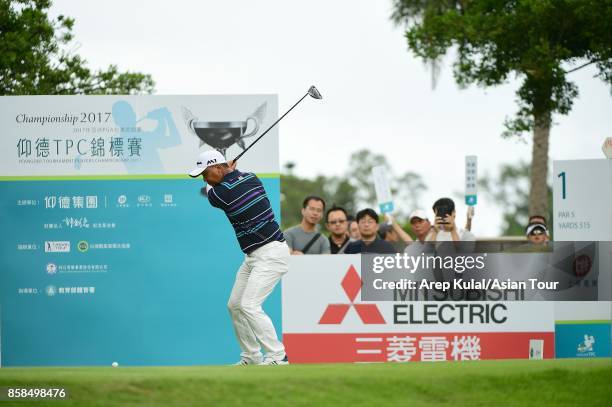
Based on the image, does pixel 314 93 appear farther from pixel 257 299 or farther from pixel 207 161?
pixel 257 299

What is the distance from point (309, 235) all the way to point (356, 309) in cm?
121


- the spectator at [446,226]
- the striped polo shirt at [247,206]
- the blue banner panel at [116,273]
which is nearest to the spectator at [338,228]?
the spectator at [446,226]

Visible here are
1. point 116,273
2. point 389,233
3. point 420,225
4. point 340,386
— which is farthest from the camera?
point 389,233

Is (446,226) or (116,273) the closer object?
(116,273)

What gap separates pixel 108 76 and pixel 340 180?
64.3m

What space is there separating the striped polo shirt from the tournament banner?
5.73 ft

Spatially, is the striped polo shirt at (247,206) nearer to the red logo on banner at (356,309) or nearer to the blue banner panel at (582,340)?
the red logo on banner at (356,309)

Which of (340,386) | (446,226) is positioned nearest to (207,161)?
(340,386)

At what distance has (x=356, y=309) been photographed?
13586 millimetres

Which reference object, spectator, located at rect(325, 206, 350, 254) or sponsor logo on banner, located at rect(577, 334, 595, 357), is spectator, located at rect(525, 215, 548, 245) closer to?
sponsor logo on banner, located at rect(577, 334, 595, 357)

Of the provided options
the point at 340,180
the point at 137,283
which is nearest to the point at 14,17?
the point at 137,283

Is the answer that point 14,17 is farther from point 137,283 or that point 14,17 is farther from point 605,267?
point 605,267

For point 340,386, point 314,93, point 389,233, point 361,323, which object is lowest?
point 340,386

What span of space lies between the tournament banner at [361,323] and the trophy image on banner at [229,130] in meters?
1.66
